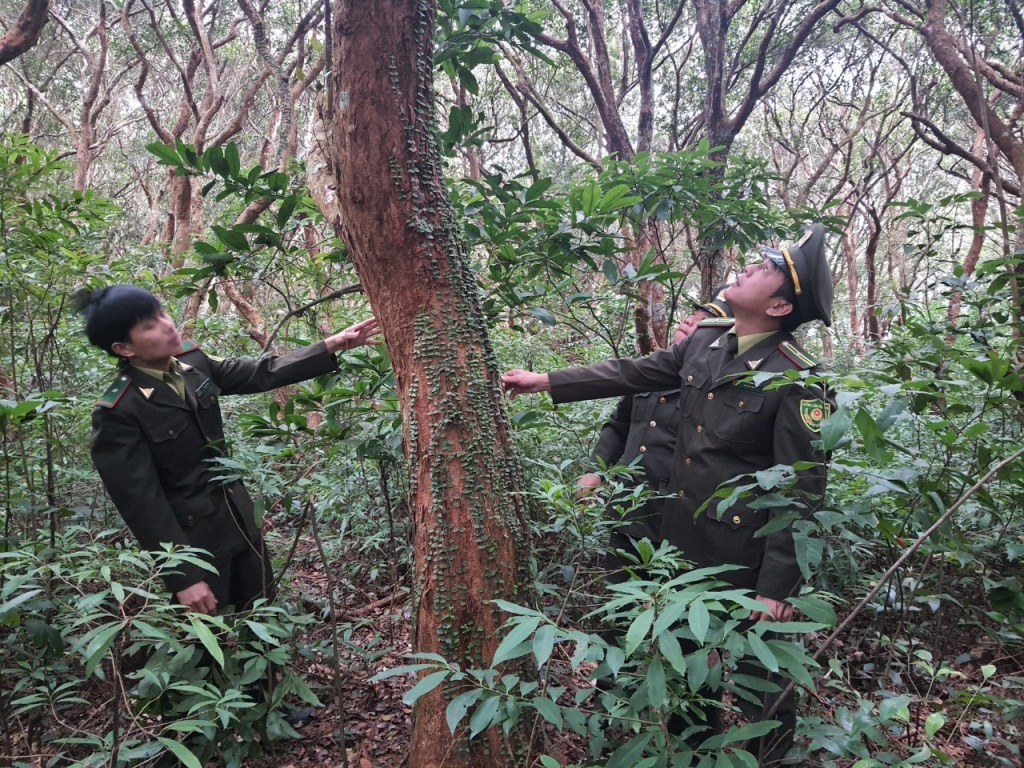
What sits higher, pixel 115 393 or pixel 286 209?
pixel 286 209

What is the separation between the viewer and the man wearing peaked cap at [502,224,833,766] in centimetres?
194

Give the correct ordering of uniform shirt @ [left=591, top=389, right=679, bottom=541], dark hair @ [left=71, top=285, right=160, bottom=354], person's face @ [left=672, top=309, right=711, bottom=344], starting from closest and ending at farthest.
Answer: dark hair @ [left=71, top=285, right=160, bottom=354], uniform shirt @ [left=591, top=389, right=679, bottom=541], person's face @ [left=672, top=309, right=711, bottom=344]

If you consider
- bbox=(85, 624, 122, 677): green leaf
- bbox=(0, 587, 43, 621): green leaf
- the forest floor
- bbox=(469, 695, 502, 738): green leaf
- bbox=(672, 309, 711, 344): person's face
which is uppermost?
bbox=(672, 309, 711, 344): person's face

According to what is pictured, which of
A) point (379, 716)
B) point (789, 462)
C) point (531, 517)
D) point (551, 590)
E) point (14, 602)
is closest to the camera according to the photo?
point (14, 602)

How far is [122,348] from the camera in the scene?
226cm

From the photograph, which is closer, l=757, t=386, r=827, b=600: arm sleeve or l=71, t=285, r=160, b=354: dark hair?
l=757, t=386, r=827, b=600: arm sleeve

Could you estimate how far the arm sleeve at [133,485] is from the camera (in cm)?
213

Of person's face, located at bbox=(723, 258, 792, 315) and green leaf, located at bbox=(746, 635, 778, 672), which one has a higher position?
person's face, located at bbox=(723, 258, 792, 315)

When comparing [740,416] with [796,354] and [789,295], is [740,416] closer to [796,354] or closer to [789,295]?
[796,354]

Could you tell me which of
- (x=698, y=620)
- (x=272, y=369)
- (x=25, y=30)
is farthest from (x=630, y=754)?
(x=25, y=30)

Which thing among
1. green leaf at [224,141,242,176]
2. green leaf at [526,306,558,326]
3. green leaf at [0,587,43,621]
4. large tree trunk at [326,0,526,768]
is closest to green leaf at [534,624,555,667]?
large tree trunk at [326,0,526,768]

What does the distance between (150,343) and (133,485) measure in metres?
0.52

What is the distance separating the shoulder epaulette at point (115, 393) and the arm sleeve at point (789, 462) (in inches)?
87.2

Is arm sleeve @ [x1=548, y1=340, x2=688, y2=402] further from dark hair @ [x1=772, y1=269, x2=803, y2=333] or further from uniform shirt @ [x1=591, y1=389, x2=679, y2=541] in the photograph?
dark hair @ [x1=772, y1=269, x2=803, y2=333]
